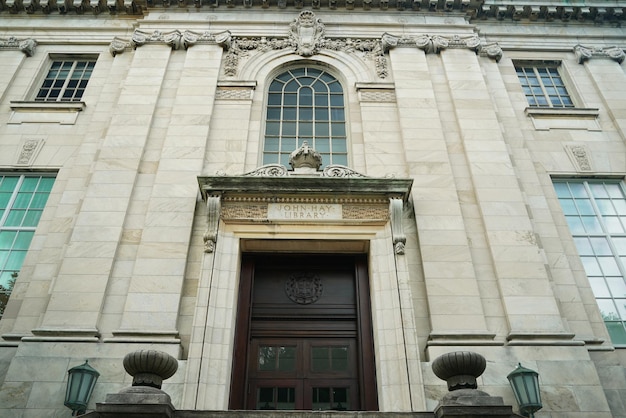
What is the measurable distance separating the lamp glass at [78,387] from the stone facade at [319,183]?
1.95ft

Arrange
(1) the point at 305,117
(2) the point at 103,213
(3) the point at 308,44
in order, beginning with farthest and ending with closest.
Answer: (3) the point at 308,44 < (1) the point at 305,117 < (2) the point at 103,213

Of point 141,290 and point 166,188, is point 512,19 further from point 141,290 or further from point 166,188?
point 141,290

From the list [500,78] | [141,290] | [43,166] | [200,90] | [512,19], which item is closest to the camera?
[141,290]

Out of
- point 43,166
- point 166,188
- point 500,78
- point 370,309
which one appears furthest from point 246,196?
point 500,78

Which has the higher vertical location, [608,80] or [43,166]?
[608,80]

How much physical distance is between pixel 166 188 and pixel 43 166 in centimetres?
349

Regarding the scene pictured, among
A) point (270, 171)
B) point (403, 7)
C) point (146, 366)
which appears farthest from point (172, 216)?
point (403, 7)

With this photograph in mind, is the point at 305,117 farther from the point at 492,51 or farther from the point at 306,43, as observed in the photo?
the point at 492,51

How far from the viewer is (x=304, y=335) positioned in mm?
9352

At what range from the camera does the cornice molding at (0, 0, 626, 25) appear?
14820 millimetres

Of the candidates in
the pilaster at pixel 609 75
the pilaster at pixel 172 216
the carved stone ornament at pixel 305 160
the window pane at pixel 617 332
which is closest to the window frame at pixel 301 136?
the carved stone ornament at pixel 305 160

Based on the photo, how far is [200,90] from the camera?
12547 millimetres

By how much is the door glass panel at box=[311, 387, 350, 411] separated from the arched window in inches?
208

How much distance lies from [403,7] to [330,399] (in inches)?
466
